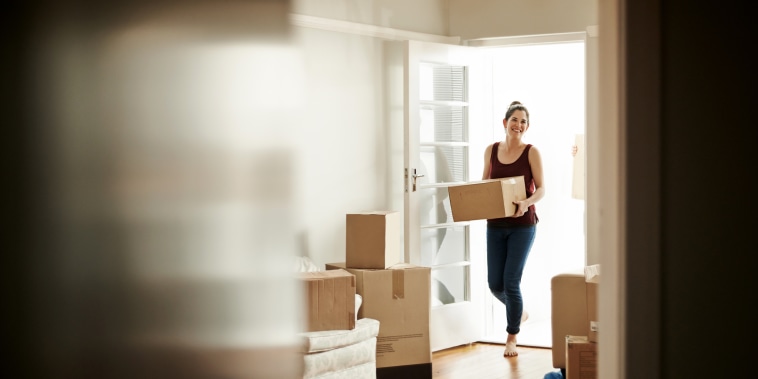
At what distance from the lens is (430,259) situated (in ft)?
18.0

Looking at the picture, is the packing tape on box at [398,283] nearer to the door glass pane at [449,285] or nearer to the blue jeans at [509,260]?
the blue jeans at [509,260]

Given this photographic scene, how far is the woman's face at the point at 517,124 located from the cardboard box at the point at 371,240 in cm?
100

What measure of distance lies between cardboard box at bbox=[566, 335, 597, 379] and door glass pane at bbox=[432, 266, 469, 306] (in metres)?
1.77

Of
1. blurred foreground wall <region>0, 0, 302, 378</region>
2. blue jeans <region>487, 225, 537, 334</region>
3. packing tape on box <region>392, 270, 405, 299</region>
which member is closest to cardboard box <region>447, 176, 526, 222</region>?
blue jeans <region>487, 225, 537, 334</region>

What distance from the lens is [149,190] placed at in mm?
1922

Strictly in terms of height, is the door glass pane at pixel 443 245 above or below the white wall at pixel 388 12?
below

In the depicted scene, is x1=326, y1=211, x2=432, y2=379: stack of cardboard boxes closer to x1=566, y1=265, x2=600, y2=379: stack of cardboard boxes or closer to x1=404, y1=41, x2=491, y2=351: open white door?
x1=404, y1=41, x2=491, y2=351: open white door

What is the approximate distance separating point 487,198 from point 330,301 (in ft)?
4.11

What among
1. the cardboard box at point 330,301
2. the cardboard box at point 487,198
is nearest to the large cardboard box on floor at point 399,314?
the cardboard box at point 330,301

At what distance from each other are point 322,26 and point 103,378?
3385 mm

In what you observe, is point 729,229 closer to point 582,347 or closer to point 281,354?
point 281,354

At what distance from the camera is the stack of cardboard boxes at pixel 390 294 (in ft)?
14.4

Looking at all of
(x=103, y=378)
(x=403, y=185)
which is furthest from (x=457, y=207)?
(x=103, y=378)

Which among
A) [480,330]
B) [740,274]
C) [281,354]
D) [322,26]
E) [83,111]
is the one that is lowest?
[480,330]
